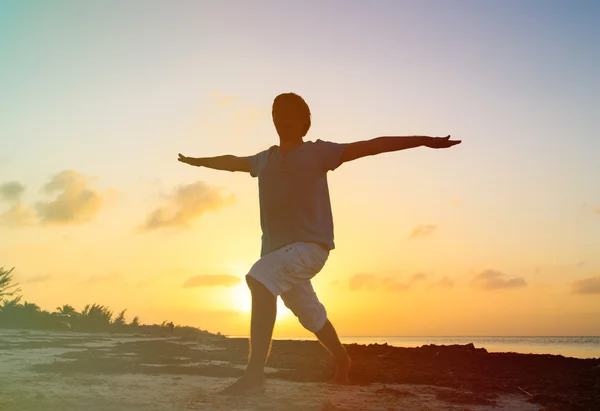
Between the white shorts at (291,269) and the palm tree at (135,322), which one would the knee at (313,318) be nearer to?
the white shorts at (291,269)

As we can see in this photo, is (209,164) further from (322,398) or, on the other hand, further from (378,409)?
(378,409)

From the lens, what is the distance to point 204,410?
10.7 feet

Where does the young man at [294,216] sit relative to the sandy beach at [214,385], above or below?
above

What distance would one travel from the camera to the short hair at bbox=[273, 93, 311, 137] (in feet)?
15.7

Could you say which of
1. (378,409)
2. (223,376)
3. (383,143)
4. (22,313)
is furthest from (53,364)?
(22,313)

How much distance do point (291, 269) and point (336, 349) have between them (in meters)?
1.07

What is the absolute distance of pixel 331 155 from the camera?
15.0 ft

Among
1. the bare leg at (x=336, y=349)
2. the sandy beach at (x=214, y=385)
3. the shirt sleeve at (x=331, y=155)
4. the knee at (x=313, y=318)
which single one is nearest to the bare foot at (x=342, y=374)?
the bare leg at (x=336, y=349)

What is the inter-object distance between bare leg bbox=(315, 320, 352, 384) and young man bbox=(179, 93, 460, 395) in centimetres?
2

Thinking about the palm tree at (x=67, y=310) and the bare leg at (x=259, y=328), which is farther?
the palm tree at (x=67, y=310)

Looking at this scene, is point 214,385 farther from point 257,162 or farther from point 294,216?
point 257,162

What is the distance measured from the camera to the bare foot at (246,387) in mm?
3896

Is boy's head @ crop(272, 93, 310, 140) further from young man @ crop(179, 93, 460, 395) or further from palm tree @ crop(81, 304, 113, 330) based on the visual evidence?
palm tree @ crop(81, 304, 113, 330)

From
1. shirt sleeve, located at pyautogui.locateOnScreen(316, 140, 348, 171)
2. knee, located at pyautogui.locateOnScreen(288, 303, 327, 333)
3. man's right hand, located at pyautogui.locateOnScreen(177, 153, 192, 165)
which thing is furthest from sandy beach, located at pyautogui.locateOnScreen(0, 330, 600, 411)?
man's right hand, located at pyautogui.locateOnScreen(177, 153, 192, 165)
